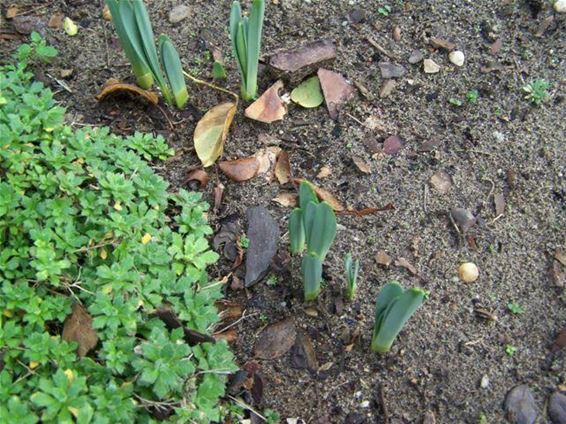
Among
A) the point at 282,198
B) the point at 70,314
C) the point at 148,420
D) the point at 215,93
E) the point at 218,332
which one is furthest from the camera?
the point at 215,93

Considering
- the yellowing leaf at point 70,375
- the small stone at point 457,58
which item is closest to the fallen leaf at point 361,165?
the small stone at point 457,58

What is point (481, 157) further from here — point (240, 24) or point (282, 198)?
point (240, 24)

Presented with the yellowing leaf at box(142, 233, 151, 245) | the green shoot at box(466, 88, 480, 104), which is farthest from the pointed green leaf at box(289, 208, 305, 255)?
the green shoot at box(466, 88, 480, 104)

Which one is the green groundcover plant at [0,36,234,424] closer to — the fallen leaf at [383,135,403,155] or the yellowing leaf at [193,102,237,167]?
the yellowing leaf at [193,102,237,167]

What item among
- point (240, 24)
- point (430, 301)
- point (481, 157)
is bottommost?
point (430, 301)

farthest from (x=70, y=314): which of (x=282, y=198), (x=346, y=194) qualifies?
(x=346, y=194)

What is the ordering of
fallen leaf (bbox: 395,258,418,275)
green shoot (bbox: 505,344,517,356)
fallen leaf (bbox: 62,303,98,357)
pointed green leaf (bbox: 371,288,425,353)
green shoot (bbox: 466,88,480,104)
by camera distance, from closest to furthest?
pointed green leaf (bbox: 371,288,425,353) < fallen leaf (bbox: 62,303,98,357) < green shoot (bbox: 505,344,517,356) < fallen leaf (bbox: 395,258,418,275) < green shoot (bbox: 466,88,480,104)

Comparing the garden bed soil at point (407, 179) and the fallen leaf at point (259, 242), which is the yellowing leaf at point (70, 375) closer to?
the garden bed soil at point (407, 179)
